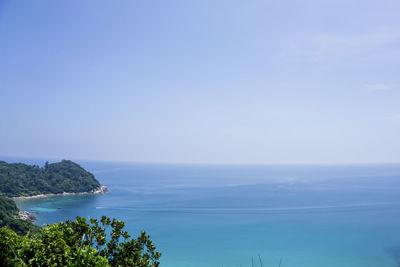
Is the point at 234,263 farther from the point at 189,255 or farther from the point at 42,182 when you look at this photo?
the point at 42,182

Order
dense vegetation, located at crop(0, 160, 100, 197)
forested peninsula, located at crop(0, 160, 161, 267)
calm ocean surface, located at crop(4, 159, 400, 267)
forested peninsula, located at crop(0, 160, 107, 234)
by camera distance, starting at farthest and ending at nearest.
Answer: dense vegetation, located at crop(0, 160, 100, 197)
forested peninsula, located at crop(0, 160, 107, 234)
calm ocean surface, located at crop(4, 159, 400, 267)
forested peninsula, located at crop(0, 160, 161, 267)

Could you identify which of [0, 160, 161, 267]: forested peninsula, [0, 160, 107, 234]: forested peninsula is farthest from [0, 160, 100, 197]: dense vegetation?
[0, 160, 161, 267]: forested peninsula

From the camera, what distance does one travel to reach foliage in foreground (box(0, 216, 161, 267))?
17.4 ft

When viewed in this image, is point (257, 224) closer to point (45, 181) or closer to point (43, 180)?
point (45, 181)

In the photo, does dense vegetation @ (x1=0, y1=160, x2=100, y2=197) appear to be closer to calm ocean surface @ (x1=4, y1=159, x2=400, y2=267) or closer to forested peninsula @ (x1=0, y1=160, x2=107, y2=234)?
forested peninsula @ (x1=0, y1=160, x2=107, y2=234)

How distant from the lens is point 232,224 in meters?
34.0

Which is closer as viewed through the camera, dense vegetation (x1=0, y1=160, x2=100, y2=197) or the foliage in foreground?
the foliage in foreground

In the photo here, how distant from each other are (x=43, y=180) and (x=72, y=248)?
56.0m

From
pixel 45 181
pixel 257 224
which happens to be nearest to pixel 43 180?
pixel 45 181

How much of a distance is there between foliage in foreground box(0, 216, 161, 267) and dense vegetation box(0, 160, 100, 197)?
5021cm

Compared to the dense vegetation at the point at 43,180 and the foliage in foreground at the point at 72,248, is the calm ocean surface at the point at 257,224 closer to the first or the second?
the dense vegetation at the point at 43,180

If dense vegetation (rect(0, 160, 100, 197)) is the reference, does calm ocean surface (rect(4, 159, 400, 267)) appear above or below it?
below

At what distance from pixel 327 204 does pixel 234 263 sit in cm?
3012

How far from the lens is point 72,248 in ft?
18.5
